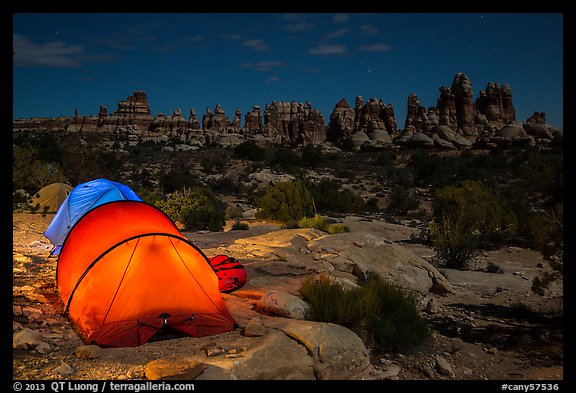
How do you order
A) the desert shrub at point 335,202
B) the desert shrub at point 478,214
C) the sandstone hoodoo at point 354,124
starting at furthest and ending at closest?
the sandstone hoodoo at point 354,124
the desert shrub at point 335,202
the desert shrub at point 478,214

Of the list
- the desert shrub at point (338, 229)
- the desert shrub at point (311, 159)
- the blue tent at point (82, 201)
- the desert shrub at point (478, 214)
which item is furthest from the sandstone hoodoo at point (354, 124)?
the blue tent at point (82, 201)

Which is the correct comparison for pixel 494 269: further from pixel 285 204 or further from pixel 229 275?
pixel 285 204

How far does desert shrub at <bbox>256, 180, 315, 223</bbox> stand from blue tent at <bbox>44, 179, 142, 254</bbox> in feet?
23.4

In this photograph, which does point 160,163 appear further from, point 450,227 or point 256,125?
point 256,125

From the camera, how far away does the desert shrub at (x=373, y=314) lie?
584cm

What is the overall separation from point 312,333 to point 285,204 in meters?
13.0

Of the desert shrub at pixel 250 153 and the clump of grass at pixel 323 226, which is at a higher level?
the desert shrub at pixel 250 153

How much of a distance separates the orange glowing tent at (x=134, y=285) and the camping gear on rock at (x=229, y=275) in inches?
33.5

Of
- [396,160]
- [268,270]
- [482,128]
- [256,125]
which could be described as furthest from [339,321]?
[256,125]

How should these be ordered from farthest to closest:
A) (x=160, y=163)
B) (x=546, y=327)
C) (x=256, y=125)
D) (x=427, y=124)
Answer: (x=256, y=125) < (x=427, y=124) < (x=160, y=163) < (x=546, y=327)

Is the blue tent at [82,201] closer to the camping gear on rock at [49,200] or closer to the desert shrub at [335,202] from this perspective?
the camping gear on rock at [49,200]

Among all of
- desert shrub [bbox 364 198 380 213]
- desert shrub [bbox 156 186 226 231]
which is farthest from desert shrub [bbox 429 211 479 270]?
desert shrub [bbox 364 198 380 213]
